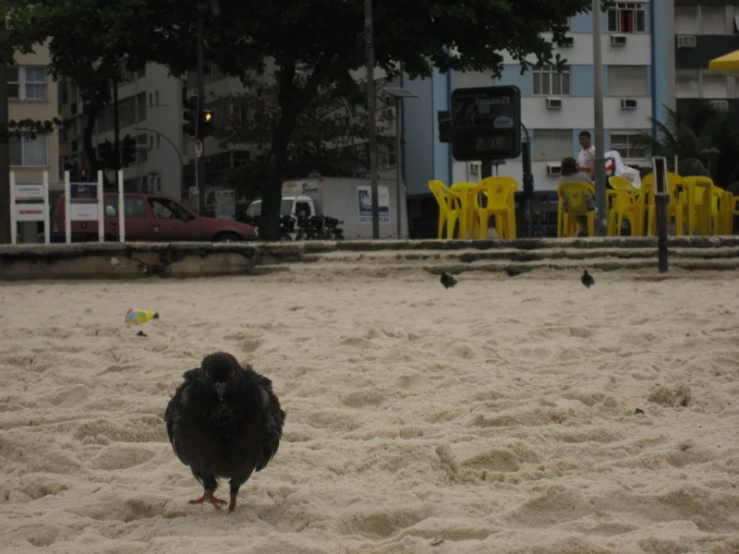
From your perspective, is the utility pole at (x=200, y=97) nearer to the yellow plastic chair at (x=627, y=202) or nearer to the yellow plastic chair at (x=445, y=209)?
the yellow plastic chair at (x=445, y=209)

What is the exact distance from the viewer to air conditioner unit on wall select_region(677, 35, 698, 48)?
167 ft

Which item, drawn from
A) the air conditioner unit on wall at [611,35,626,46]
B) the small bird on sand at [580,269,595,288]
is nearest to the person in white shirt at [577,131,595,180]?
the small bird on sand at [580,269,595,288]

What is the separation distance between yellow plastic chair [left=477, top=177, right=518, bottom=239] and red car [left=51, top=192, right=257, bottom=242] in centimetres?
933

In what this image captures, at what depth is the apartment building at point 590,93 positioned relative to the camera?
159ft

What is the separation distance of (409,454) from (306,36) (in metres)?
19.0

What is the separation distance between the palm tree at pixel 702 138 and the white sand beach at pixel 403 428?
34.9 metres

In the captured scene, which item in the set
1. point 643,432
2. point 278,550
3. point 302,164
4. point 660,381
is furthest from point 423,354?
point 302,164

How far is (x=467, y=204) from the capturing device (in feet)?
52.0

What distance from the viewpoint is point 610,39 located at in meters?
48.8

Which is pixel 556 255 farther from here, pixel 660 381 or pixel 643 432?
pixel 643 432

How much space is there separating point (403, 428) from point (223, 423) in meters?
1.63

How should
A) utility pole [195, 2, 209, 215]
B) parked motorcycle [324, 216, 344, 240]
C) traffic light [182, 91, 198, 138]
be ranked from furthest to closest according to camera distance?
1. parked motorcycle [324, 216, 344, 240]
2. traffic light [182, 91, 198, 138]
3. utility pole [195, 2, 209, 215]

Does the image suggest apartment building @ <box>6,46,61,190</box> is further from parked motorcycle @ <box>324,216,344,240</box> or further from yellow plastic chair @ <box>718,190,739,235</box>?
yellow plastic chair @ <box>718,190,739,235</box>

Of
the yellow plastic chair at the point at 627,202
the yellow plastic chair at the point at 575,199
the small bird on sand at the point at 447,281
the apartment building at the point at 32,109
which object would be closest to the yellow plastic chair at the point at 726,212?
the yellow plastic chair at the point at 627,202
